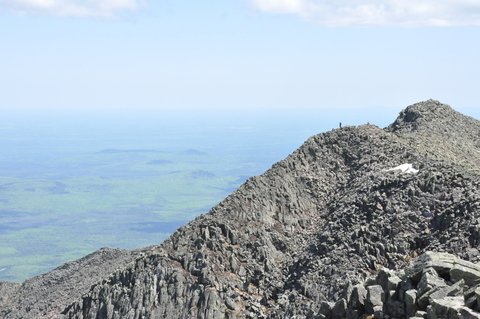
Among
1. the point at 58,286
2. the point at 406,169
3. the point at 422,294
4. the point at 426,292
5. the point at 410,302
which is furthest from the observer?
the point at 58,286

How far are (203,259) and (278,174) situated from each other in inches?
561

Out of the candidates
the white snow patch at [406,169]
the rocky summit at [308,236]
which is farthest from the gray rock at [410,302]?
the white snow patch at [406,169]

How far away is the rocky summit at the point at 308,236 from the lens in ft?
167

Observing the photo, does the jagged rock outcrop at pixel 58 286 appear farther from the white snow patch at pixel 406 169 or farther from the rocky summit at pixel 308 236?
the white snow patch at pixel 406 169

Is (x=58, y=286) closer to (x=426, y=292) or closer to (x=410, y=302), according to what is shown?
(x=410, y=302)

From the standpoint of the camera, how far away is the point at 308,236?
197 feet

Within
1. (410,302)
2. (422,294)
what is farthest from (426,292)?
(410,302)

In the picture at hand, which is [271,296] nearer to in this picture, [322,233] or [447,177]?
[322,233]

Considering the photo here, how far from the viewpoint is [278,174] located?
6656 cm

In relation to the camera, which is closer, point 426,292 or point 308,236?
point 426,292

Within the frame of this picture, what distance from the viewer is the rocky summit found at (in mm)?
50969

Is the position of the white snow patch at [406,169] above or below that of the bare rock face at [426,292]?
above

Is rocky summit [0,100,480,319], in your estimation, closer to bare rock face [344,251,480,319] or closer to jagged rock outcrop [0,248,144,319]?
jagged rock outcrop [0,248,144,319]

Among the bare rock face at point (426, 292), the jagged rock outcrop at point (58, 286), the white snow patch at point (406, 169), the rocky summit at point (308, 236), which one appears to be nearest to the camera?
the bare rock face at point (426, 292)
